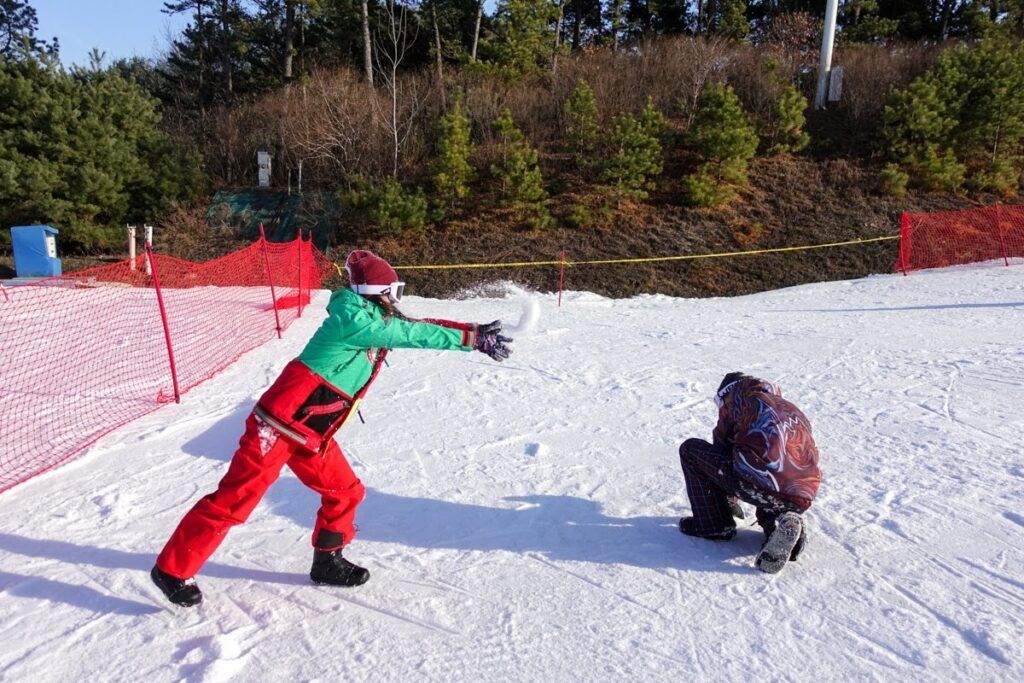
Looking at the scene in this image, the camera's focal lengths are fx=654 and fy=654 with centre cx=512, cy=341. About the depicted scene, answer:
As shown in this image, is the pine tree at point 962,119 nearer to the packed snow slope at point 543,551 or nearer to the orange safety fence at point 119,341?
the packed snow slope at point 543,551

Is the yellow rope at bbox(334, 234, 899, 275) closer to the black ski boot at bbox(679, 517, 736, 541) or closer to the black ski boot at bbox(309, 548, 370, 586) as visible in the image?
the black ski boot at bbox(679, 517, 736, 541)

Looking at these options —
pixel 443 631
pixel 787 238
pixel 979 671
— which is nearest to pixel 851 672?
pixel 979 671

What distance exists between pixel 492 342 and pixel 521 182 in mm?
13859

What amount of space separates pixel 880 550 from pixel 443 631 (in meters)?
2.30

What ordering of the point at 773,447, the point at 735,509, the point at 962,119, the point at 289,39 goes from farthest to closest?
the point at 289,39
the point at 962,119
the point at 735,509
the point at 773,447

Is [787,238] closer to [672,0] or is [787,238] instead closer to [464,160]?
[464,160]

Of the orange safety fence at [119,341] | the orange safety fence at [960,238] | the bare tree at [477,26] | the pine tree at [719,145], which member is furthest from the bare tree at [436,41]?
the orange safety fence at [960,238]

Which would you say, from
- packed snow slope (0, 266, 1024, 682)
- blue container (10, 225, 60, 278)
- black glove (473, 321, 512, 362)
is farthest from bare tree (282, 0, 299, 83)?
black glove (473, 321, 512, 362)

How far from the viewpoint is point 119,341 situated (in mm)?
8445

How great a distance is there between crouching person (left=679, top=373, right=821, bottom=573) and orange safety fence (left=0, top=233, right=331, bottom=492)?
15.1 ft

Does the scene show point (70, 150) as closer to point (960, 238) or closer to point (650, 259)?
point (650, 259)

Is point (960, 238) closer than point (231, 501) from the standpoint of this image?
No

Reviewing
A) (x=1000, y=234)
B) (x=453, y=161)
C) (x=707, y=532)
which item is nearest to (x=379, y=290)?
(x=707, y=532)

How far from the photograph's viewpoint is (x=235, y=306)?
10.5 m
